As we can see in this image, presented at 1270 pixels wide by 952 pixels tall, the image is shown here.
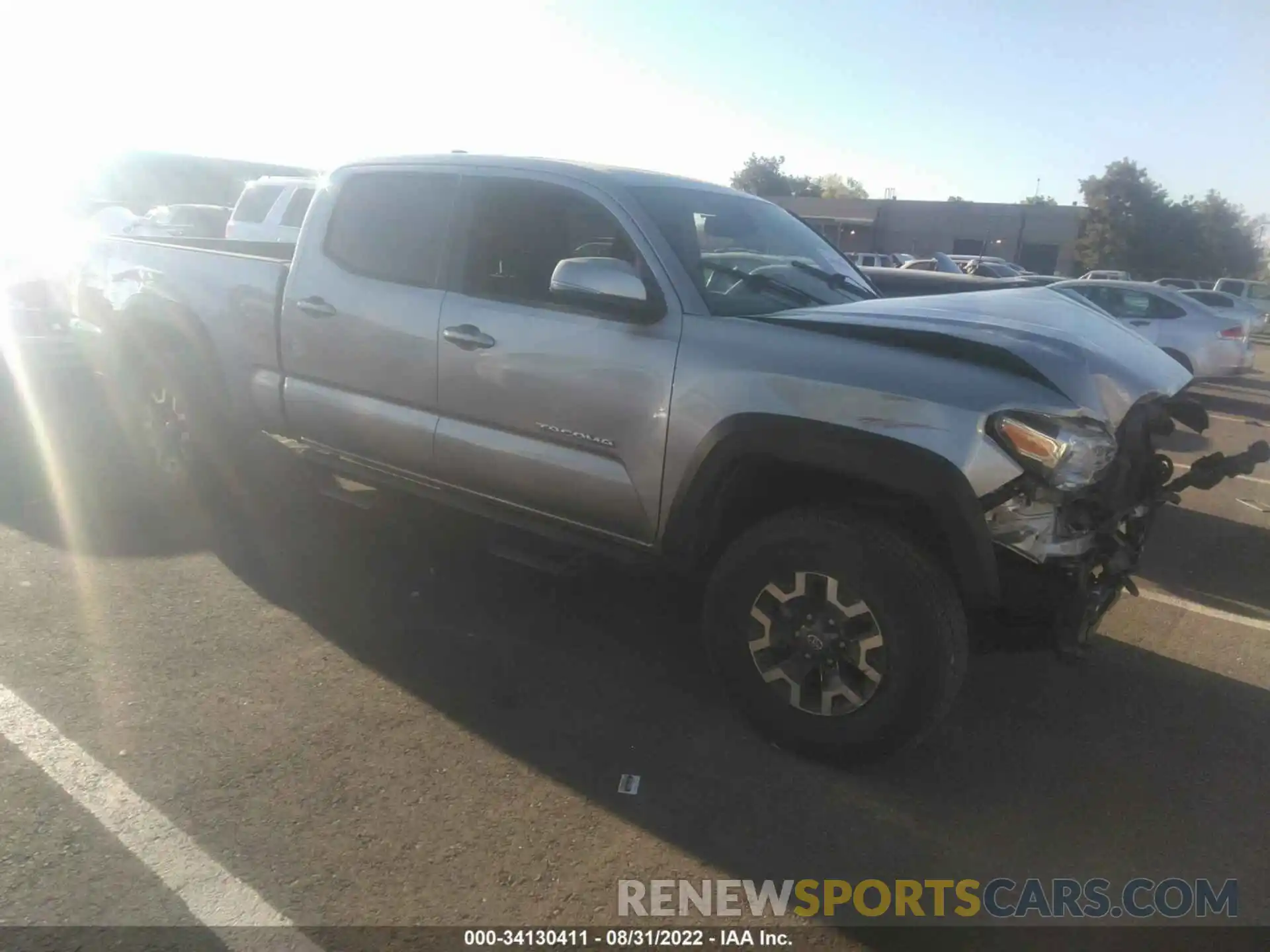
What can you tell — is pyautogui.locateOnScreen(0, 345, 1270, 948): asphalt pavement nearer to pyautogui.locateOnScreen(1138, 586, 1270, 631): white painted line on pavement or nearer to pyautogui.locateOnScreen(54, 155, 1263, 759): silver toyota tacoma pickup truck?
pyautogui.locateOnScreen(1138, 586, 1270, 631): white painted line on pavement

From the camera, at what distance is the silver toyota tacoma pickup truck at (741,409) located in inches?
118

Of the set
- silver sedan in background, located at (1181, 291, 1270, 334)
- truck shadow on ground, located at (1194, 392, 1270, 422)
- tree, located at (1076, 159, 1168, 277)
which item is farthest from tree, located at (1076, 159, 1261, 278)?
truck shadow on ground, located at (1194, 392, 1270, 422)

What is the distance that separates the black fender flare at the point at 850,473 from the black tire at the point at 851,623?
12cm

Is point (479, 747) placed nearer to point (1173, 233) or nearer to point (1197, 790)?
point (1197, 790)

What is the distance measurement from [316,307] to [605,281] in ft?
6.06

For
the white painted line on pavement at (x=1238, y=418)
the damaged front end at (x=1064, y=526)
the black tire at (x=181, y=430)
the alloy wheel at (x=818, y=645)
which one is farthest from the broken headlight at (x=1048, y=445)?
the white painted line on pavement at (x=1238, y=418)

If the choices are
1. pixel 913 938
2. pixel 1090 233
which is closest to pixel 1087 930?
pixel 913 938

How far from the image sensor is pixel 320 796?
3043mm

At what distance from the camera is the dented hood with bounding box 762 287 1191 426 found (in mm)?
3061

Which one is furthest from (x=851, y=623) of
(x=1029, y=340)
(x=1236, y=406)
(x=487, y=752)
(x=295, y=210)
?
(x=1236, y=406)

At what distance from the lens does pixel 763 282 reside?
13.0ft

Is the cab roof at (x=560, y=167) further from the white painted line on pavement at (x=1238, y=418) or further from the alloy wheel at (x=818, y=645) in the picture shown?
the white painted line on pavement at (x=1238, y=418)

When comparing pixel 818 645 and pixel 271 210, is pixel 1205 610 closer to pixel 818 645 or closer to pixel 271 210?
pixel 818 645

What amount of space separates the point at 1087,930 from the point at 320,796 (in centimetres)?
229
